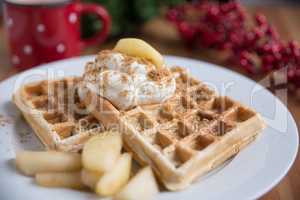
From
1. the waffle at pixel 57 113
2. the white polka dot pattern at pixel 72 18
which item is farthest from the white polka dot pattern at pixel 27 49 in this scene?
the waffle at pixel 57 113

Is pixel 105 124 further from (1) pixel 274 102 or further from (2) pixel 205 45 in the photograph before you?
(2) pixel 205 45

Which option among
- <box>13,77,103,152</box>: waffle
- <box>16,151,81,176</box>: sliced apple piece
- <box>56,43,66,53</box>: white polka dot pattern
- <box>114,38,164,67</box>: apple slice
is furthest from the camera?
<box>56,43,66,53</box>: white polka dot pattern

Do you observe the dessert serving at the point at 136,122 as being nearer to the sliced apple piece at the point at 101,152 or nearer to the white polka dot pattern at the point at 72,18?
the sliced apple piece at the point at 101,152

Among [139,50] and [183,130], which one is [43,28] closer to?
[139,50]

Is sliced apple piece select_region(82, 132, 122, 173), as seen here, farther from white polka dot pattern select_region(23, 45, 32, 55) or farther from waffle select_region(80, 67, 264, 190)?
white polka dot pattern select_region(23, 45, 32, 55)

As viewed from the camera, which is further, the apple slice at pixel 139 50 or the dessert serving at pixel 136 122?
the apple slice at pixel 139 50

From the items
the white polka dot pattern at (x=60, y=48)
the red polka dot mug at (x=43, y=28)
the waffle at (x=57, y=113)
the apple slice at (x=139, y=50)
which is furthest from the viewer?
the white polka dot pattern at (x=60, y=48)

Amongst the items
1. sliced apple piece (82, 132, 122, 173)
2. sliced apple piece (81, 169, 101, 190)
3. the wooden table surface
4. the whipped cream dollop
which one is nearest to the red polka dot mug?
the wooden table surface
